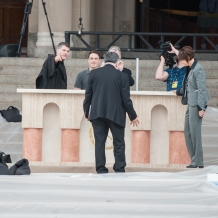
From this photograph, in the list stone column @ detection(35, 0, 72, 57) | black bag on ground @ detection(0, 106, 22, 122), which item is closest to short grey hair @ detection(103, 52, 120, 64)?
black bag on ground @ detection(0, 106, 22, 122)

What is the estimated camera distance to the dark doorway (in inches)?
924

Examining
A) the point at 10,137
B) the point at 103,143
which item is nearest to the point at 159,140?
the point at 103,143

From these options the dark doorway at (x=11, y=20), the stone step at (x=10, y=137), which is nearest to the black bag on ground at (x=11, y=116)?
the stone step at (x=10, y=137)

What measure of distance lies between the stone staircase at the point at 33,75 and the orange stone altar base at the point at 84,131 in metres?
4.19

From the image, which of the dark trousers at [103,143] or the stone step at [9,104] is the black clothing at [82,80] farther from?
the stone step at [9,104]

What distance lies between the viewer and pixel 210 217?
8.45 meters

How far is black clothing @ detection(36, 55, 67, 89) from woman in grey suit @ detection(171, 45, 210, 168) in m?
1.68

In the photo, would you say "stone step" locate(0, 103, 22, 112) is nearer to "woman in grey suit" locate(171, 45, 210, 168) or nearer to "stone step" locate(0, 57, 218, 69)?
"stone step" locate(0, 57, 218, 69)

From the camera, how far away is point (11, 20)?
2355cm

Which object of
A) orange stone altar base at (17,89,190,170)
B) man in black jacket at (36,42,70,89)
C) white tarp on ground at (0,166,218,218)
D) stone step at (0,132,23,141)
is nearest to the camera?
white tarp on ground at (0,166,218,218)

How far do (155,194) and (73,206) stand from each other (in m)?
0.99

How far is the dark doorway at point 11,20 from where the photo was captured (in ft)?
77.0

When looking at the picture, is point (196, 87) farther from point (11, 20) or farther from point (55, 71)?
point (11, 20)

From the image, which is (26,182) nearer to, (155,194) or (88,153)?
(155,194)
